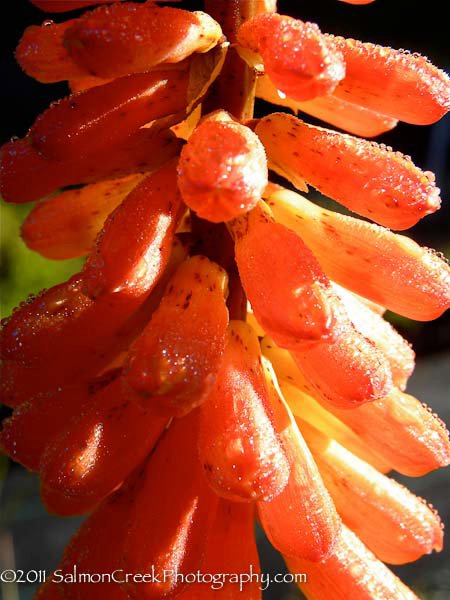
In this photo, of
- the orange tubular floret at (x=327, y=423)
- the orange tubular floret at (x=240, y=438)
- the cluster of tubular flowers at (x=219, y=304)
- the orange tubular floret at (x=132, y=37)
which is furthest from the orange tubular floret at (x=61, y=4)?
the orange tubular floret at (x=327, y=423)

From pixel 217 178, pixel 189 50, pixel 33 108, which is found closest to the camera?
pixel 217 178

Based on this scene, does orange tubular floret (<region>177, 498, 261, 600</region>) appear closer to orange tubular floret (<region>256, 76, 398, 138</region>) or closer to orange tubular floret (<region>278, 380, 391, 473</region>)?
orange tubular floret (<region>278, 380, 391, 473</region>)

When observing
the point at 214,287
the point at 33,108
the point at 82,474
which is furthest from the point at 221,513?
the point at 33,108

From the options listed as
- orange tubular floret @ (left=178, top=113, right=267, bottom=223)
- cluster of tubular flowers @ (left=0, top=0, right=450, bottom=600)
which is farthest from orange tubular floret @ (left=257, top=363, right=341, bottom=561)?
orange tubular floret @ (left=178, top=113, right=267, bottom=223)

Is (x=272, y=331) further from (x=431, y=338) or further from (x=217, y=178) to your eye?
(x=431, y=338)

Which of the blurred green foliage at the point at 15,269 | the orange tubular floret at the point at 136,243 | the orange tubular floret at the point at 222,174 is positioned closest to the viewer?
the orange tubular floret at the point at 222,174

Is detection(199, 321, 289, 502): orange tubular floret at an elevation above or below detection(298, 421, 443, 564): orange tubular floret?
above

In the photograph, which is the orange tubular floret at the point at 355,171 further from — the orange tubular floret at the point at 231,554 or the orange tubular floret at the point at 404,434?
the orange tubular floret at the point at 231,554
